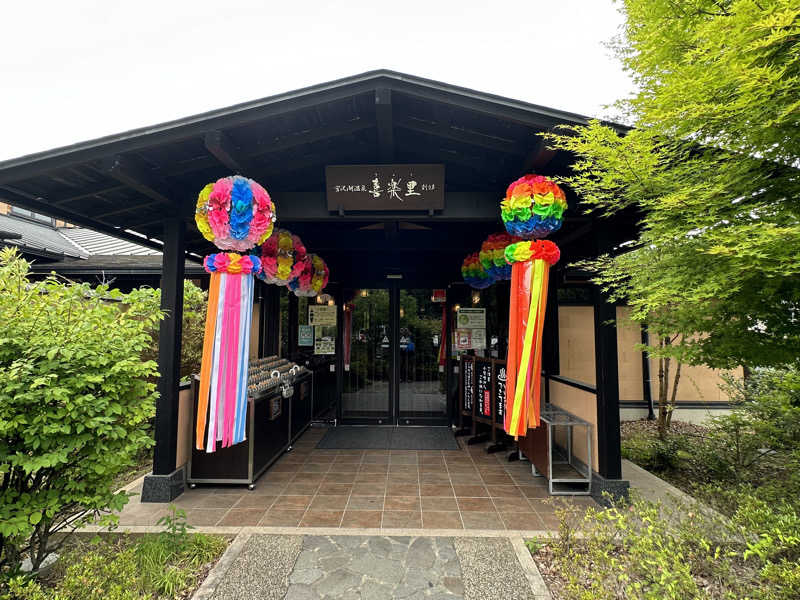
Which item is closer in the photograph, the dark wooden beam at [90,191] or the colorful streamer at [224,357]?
the colorful streamer at [224,357]

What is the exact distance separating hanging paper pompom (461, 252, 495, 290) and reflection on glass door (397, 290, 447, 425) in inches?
64.3

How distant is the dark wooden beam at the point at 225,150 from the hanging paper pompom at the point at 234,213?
0.40 meters

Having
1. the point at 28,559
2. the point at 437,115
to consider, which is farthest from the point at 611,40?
the point at 28,559

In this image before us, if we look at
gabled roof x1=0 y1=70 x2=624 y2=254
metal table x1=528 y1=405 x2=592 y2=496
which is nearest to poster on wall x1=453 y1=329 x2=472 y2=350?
metal table x1=528 y1=405 x2=592 y2=496

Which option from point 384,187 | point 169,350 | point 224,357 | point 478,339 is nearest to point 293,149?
point 384,187

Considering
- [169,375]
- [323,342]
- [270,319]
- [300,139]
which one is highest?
[300,139]

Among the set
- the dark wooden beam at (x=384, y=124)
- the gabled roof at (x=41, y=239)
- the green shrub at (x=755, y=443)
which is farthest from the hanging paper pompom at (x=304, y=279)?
the gabled roof at (x=41, y=239)

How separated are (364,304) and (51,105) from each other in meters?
25.0

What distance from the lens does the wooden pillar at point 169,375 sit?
3.76 m

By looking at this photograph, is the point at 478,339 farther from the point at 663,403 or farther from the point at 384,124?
the point at 384,124

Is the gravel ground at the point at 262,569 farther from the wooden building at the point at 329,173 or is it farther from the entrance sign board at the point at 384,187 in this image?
the entrance sign board at the point at 384,187

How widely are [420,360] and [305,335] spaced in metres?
2.33

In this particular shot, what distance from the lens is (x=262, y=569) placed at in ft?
8.61

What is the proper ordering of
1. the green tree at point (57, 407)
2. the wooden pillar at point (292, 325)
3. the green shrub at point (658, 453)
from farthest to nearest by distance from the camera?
1. the wooden pillar at point (292, 325)
2. the green shrub at point (658, 453)
3. the green tree at point (57, 407)
